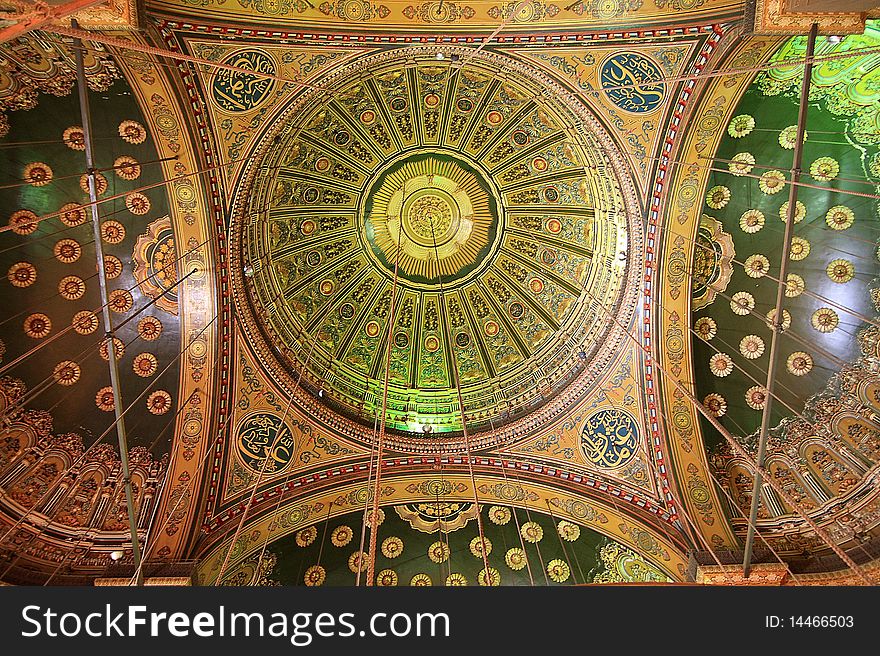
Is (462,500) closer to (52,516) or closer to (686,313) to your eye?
(686,313)

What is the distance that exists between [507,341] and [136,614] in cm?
871

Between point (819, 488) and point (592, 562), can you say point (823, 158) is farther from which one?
point (592, 562)

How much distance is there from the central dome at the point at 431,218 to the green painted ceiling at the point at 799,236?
13.6 feet

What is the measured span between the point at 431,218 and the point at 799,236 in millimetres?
6263

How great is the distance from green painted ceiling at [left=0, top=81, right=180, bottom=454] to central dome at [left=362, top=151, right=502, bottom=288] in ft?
13.3

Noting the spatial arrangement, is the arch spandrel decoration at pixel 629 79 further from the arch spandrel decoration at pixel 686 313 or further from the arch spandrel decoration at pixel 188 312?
the arch spandrel decoration at pixel 188 312

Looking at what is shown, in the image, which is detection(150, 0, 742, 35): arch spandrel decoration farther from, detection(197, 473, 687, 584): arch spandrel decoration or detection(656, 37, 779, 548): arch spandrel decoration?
detection(197, 473, 687, 584): arch spandrel decoration

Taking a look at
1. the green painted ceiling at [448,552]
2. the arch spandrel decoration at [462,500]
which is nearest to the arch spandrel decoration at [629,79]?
the arch spandrel decoration at [462,500]

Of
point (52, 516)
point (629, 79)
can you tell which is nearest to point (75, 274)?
point (52, 516)

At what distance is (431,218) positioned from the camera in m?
11.5

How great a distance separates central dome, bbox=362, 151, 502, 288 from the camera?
1114cm

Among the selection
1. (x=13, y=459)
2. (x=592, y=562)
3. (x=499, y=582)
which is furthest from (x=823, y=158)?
(x=13, y=459)

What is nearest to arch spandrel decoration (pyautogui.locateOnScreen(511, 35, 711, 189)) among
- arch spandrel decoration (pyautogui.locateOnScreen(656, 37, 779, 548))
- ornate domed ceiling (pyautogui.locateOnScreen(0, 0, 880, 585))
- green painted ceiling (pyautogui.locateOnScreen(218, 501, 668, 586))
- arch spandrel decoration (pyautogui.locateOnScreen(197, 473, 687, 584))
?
ornate domed ceiling (pyautogui.locateOnScreen(0, 0, 880, 585))

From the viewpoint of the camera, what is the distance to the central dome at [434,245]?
9.52m
